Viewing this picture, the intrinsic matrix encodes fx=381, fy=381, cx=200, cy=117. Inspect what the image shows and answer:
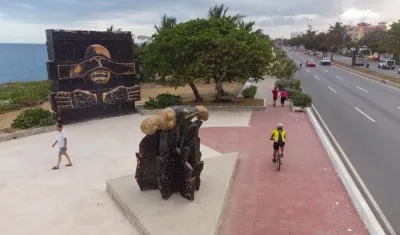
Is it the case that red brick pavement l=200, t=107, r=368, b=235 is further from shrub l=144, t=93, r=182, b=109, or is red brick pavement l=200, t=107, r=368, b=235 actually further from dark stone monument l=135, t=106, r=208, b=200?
shrub l=144, t=93, r=182, b=109

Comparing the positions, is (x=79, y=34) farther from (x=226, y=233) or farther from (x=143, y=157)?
(x=226, y=233)

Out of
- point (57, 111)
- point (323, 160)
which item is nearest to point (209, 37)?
point (57, 111)

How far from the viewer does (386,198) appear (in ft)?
30.3

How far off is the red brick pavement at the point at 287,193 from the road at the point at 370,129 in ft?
3.21

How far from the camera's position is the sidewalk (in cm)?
769

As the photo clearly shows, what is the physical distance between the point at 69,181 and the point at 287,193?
5.72 meters

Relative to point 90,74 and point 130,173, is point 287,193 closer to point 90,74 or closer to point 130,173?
point 130,173

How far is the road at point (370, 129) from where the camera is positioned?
32.5 ft

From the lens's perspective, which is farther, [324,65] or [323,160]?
[324,65]

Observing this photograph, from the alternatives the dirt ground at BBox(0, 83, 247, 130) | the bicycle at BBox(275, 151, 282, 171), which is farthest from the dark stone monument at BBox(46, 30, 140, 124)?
the bicycle at BBox(275, 151, 282, 171)

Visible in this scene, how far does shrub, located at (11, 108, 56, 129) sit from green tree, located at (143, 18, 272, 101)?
629cm

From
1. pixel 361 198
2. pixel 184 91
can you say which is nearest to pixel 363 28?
pixel 184 91

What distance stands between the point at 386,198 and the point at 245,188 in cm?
340

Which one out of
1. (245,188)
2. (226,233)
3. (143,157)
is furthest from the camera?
(245,188)
